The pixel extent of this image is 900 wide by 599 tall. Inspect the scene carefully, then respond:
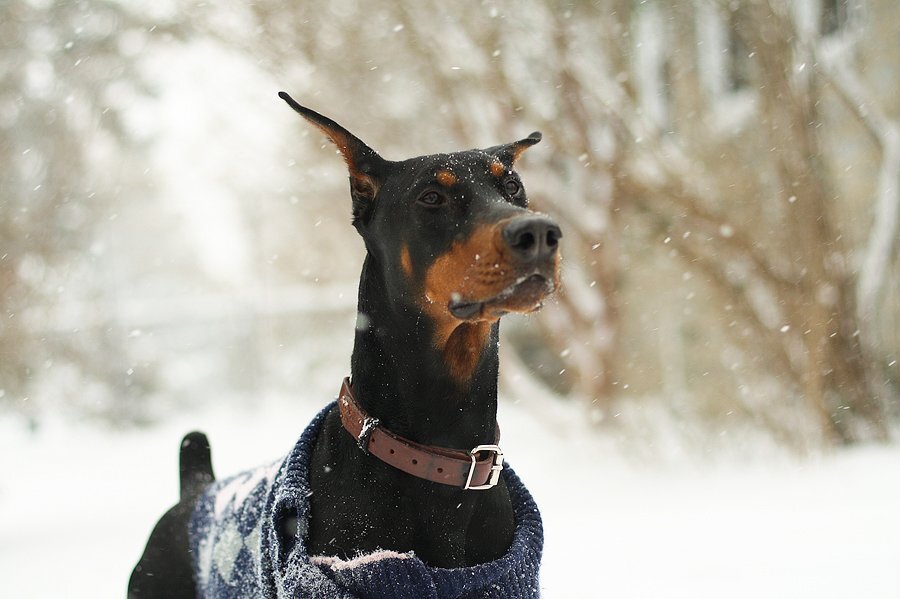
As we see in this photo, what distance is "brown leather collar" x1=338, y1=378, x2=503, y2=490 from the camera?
1879 mm

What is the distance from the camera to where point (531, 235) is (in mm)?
1773

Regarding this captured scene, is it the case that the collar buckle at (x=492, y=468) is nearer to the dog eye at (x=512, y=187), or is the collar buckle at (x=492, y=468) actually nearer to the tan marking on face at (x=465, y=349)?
the tan marking on face at (x=465, y=349)

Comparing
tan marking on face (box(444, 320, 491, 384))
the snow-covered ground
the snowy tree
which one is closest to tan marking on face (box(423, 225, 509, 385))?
tan marking on face (box(444, 320, 491, 384))

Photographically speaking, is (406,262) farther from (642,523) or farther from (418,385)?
(642,523)

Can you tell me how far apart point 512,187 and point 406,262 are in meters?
0.41

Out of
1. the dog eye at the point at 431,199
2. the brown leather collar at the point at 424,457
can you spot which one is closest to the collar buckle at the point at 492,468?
the brown leather collar at the point at 424,457

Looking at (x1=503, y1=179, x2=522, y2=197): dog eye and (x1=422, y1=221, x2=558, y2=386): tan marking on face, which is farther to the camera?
(x1=503, y1=179, x2=522, y2=197): dog eye

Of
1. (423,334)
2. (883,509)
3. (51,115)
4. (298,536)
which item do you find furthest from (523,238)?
(51,115)

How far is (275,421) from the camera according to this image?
12.0m

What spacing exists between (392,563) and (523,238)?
773mm

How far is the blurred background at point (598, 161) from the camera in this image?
5547 mm

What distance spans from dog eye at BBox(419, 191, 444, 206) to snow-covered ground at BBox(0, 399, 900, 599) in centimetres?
224

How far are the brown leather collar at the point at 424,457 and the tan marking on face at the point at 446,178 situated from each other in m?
0.60

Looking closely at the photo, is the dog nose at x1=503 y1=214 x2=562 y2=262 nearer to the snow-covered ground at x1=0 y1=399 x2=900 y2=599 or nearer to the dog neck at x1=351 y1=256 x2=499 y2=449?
the dog neck at x1=351 y1=256 x2=499 y2=449
